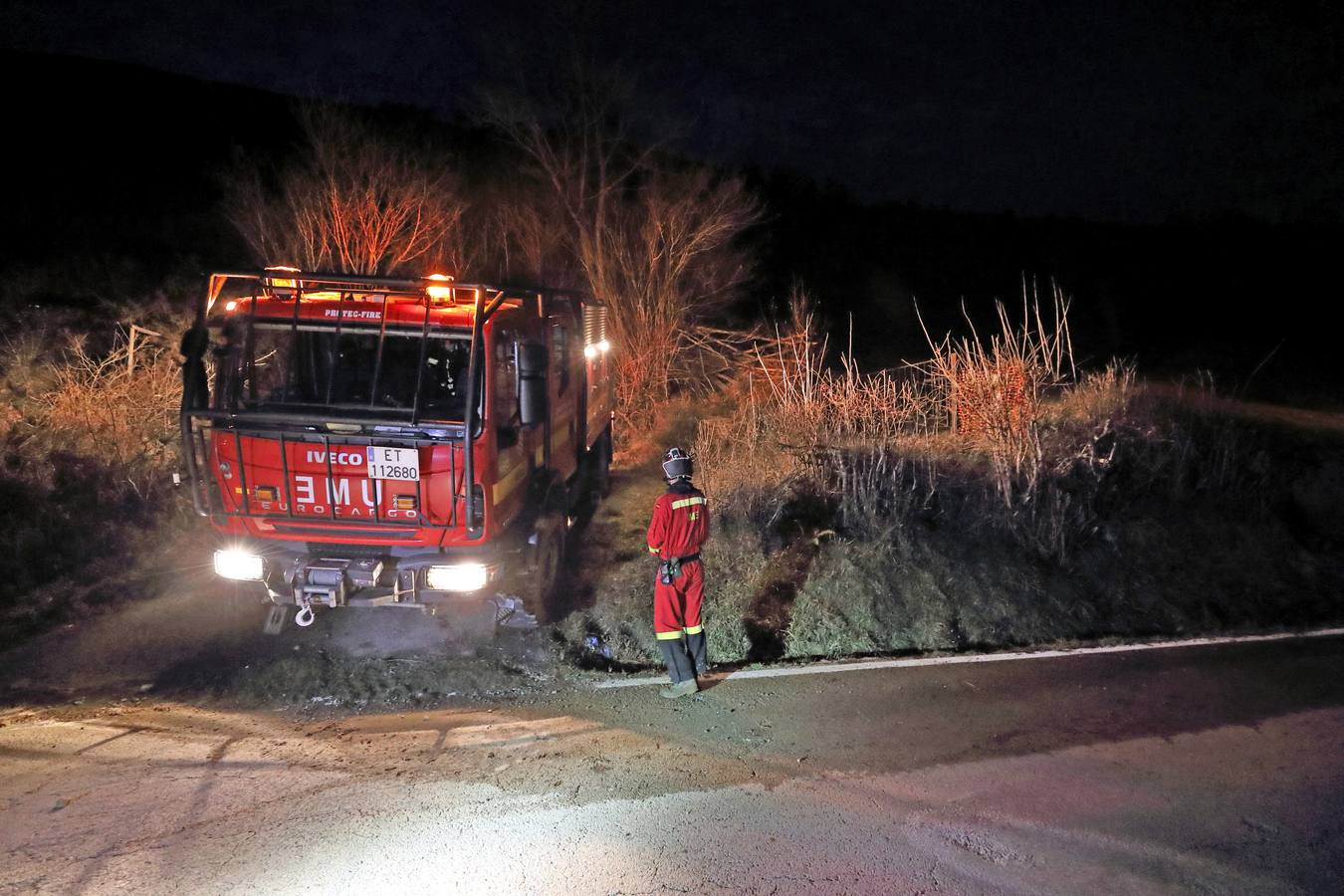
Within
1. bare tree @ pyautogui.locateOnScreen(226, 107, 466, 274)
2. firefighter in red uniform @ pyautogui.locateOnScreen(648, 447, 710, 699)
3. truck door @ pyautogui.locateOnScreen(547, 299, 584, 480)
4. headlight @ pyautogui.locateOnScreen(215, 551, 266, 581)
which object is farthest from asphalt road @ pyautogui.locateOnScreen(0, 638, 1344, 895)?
bare tree @ pyautogui.locateOnScreen(226, 107, 466, 274)

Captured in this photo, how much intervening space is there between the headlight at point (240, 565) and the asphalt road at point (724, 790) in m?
0.90

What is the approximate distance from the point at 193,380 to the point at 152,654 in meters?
2.36

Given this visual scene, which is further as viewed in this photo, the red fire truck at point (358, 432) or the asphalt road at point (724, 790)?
the red fire truck at point (358, 432)

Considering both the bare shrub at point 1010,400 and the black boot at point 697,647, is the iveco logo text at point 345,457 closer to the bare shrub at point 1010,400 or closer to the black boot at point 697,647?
the black boot at point 697,647

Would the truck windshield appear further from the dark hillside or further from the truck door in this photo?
the dark hillside

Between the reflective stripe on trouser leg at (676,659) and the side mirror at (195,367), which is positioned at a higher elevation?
the side mirror at (195,367)

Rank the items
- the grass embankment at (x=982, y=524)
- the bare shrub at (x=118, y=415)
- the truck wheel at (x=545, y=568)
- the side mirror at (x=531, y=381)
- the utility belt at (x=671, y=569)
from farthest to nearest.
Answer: the bare shrub at (x=118, y=415) → the grass embankment at (x=982, y=524) → the truck wheel at (x=545, y=568) → the side mirror at (x=531, y=381) → the utility belt at (x=671, y=569)

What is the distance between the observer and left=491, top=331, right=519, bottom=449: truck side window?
6.08m

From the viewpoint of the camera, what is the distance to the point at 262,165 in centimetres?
2469

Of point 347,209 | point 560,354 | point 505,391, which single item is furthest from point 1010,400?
point 347,209

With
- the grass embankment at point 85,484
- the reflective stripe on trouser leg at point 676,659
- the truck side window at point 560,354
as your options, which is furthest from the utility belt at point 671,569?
the grass embankment at point 85,484

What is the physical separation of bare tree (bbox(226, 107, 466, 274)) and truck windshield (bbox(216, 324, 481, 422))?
781 centimetres

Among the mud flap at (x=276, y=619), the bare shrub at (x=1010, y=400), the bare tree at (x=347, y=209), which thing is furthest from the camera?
the bare tree at (x=347, y=209)

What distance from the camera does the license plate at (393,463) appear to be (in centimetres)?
577
